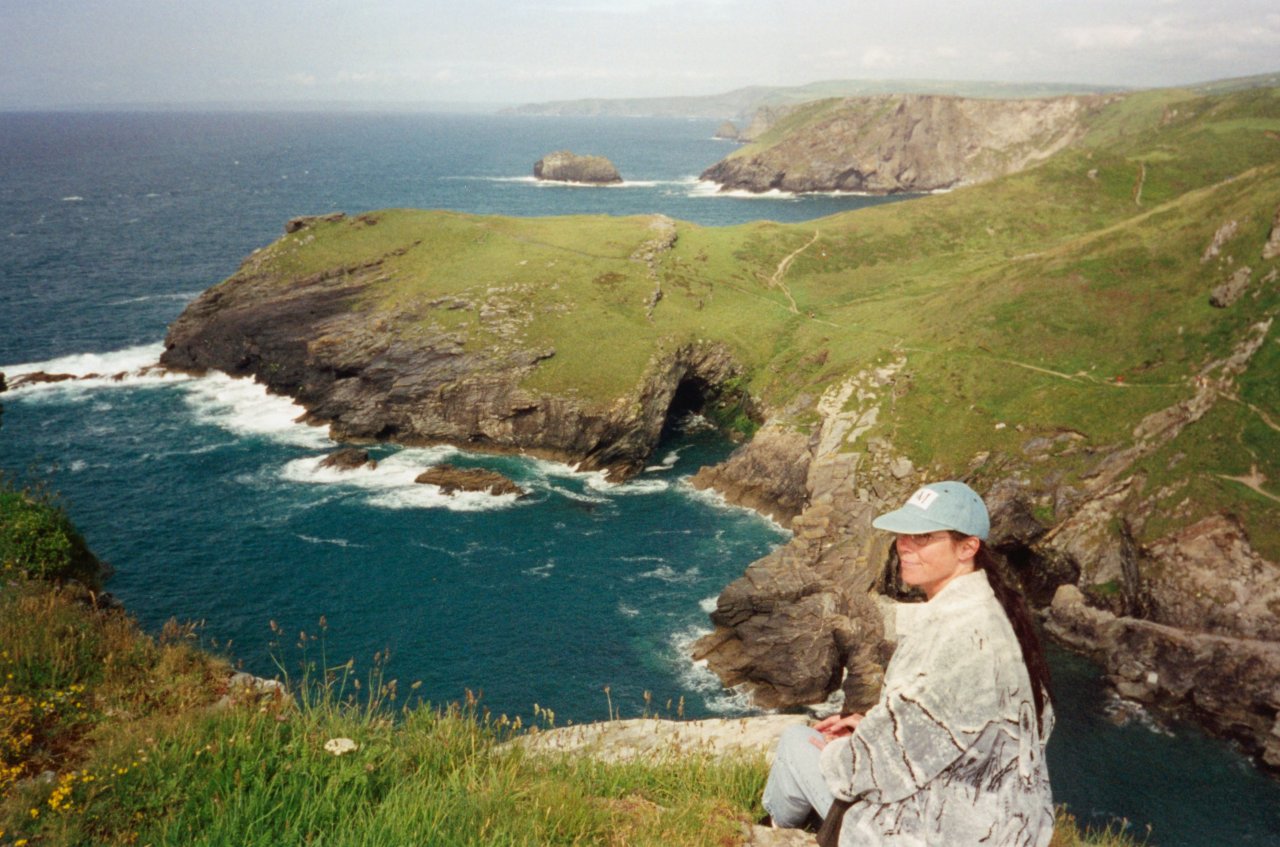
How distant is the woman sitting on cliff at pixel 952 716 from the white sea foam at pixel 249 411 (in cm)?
6814

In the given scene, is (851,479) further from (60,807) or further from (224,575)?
(60,807)

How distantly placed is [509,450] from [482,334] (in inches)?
506

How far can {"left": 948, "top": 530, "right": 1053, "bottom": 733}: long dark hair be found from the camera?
6141 mm

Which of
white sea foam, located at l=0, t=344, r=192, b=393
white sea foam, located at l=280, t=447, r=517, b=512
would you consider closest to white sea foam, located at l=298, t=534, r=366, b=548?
white sea foam, located at l=280, t=447, r=517, b=512

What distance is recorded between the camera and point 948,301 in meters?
74.8

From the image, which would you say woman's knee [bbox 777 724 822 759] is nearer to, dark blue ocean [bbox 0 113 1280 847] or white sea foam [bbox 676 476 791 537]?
dark blue ocean [bbox 0 113 1280 847]

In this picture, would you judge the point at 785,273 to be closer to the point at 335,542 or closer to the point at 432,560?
the point at 432,560

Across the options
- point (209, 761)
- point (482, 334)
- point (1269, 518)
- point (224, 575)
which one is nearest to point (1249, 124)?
point (1269, 518)

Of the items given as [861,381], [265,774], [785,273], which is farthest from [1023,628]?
[785,273]

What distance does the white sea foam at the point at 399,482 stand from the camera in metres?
58.1

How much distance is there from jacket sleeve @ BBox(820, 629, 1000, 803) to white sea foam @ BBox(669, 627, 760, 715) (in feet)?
112

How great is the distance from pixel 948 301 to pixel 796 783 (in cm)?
7414

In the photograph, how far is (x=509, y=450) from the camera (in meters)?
67.6

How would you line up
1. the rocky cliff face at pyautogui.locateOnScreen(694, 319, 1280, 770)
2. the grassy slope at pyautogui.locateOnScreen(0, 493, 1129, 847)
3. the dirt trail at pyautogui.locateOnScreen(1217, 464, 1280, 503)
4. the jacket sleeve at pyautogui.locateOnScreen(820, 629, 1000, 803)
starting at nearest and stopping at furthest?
the jacket sleeve at pyautogui.locateOnScreen(820, 629, 1000, 803)
the grassy slope at pyautogui.locateOnScreen(0, 493, 1129, 847)
the rocky cliff face at pyautogui.locateOnScreen(694, 319, 1280, 770)
the dirt trail at pyautogui.locateOnScreen(1217, 464, 1280, 503)
